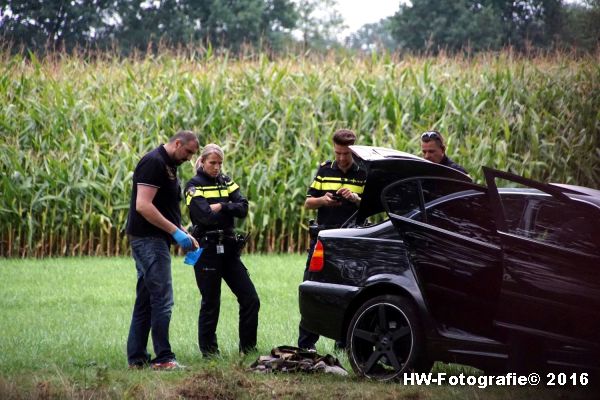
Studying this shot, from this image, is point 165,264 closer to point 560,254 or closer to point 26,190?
point 560,254

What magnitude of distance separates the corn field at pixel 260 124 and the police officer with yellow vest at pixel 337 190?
26.5ft

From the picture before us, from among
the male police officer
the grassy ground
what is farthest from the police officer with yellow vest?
the grassy ground

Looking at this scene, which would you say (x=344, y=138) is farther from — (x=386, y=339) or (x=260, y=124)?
(x=260, y=124)

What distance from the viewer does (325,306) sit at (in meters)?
8.08

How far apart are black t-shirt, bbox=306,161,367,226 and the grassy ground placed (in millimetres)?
1208

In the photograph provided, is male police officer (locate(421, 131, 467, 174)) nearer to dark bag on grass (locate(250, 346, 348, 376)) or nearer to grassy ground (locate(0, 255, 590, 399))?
grassy ground (locate(0, 255, 590, 399))

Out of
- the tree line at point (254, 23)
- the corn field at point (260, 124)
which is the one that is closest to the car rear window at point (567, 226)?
the corn field at point (260, 124)

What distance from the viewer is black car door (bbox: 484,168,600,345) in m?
6.48

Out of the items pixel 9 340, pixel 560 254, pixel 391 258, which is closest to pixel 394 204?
pixel 391 258

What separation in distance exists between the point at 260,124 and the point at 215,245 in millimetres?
10339

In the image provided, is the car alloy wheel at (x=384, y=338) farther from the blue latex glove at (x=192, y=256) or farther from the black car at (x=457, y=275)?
the blue latex glove at (x=192, y=256)

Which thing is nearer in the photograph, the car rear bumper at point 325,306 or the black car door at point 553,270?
the black car door at point 553,270

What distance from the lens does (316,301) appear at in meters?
8.17

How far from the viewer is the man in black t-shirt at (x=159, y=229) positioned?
8.45 meters
